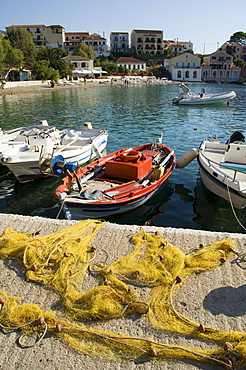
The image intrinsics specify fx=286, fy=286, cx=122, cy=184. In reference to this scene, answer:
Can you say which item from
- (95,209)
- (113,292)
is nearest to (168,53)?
(95,209)

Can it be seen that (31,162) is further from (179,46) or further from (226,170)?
(179,46)

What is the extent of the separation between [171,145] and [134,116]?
474 inches

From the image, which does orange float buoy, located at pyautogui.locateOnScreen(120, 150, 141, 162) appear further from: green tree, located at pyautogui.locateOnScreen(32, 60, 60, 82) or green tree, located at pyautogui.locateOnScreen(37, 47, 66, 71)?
green tree, located at pyautogui.locateOnScreen(37, 47, 66, 71)

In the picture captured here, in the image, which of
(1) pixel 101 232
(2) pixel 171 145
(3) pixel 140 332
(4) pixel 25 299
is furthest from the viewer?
(2) pixel 171 145

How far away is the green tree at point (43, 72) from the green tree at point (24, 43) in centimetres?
1197

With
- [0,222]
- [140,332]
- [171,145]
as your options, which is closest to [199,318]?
[140,332]

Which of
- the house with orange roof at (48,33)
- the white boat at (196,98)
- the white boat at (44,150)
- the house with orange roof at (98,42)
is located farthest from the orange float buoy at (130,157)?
the house with orange roof at (98,42)

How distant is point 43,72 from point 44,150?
57.8 m

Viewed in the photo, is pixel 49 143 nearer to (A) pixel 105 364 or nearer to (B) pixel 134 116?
(A) pixel 105 364

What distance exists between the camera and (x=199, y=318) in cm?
409

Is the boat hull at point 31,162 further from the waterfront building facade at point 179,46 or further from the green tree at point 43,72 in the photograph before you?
the waterfront building facade at point 179,46

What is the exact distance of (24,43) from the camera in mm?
75812

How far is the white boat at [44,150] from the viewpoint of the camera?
35.4 ft

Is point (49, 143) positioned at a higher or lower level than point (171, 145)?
higher
